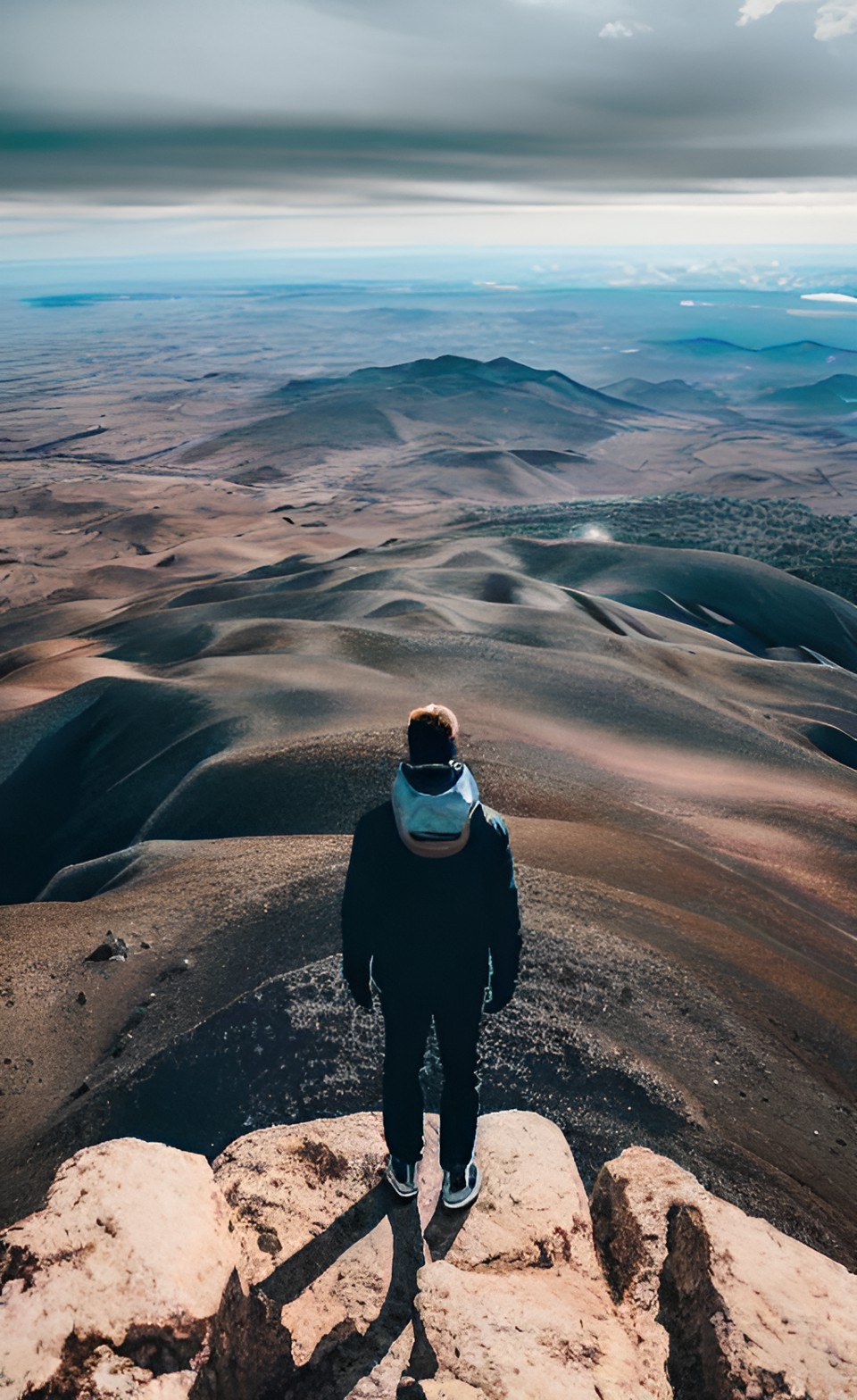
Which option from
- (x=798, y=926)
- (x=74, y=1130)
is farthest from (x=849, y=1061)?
(x=74, y=1130)

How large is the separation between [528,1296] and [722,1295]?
0.69 meters

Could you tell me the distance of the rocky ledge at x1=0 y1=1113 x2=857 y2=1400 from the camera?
2625 millimetres

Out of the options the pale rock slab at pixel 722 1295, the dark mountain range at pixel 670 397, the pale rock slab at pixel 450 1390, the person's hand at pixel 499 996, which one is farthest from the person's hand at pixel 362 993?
the dark mountain range at pixel 670 397

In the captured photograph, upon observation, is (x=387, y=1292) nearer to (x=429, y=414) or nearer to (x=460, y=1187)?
(x=460, y=1187)

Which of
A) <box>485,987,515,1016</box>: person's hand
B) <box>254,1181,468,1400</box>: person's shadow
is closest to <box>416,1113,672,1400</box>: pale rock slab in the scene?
<box>254,1181,468,1400</box>: person's shadow

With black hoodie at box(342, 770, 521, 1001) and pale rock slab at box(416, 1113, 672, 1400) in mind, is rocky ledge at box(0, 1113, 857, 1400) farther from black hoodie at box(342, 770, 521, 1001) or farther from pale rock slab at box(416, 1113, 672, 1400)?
black hoodie at box(342, 770, 521, 1001)

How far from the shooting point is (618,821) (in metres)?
9.87

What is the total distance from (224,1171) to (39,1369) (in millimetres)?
1465

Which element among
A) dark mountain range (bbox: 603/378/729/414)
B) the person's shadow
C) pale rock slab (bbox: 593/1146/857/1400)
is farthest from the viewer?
dark mountain range (bbox: 603/378/729/414)

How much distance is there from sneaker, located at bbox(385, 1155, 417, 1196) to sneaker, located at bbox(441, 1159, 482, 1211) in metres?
0.15

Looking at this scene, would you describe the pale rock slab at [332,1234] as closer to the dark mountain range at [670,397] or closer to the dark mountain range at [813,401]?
the dark mountain range at [670,397]

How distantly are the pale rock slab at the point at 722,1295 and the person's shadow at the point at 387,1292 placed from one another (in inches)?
29.0

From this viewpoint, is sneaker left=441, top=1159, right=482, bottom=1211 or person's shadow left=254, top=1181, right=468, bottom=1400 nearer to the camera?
person's shadow left=254, top=1181, right=468, bottom=1400

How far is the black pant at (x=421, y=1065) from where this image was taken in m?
3.52
